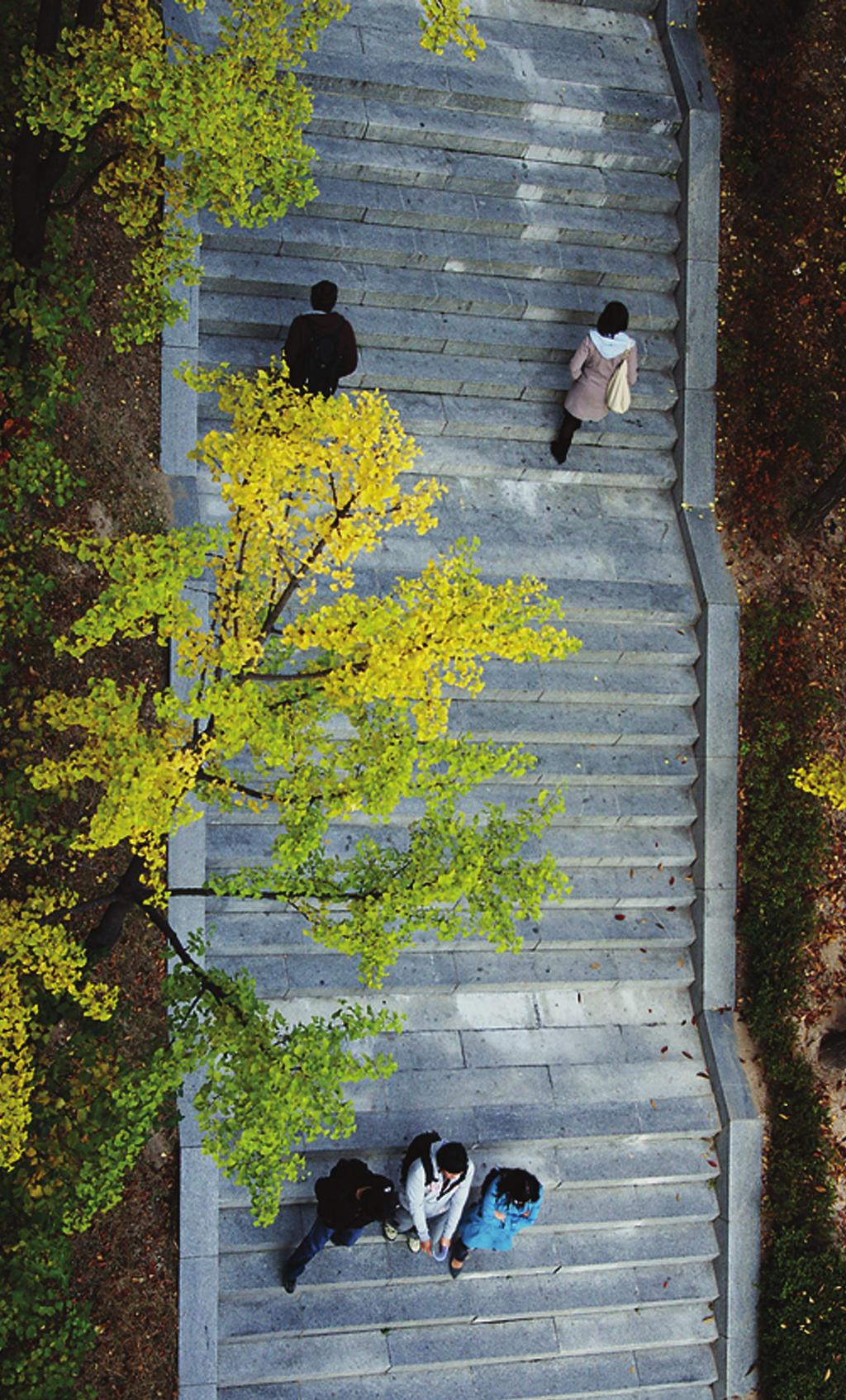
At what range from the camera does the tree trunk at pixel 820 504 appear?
13930mm

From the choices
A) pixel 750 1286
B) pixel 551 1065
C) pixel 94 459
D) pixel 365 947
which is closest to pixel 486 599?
pixel 365 947

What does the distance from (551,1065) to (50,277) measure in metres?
7.96

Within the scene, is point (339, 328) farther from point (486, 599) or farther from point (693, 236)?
point (693, 236)

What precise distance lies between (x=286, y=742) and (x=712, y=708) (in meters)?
5.99

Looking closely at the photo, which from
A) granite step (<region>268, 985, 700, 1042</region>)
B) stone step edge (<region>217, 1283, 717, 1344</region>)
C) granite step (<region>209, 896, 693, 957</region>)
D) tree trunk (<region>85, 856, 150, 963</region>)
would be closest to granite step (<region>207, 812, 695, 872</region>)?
granite step (<region>209, 896, 693, 957</region>)

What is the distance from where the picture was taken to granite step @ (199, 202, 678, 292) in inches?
500

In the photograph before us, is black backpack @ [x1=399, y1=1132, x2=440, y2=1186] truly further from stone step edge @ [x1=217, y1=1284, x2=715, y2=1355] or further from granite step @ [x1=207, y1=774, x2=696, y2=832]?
granite step @ [x1=207, y1=774, x2=696, y2=832]

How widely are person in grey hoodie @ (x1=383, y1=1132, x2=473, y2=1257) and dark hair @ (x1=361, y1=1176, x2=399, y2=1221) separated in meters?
0.39

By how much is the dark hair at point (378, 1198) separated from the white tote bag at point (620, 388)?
22.7 feet

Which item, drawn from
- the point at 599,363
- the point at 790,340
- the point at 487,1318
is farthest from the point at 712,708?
the point at 487,1318

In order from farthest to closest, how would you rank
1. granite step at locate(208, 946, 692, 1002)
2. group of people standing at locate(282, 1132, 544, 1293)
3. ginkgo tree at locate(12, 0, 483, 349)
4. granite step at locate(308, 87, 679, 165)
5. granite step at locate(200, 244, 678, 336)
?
1. granite step at locate(308, 87, 679, 165)
2. granite step at locate(200, 244, 678, 336)
3. granite step at locate(208, 946, 692, 1002)
4. group of people standing at locate(282, 1132, 544, 1293)
5. ginkgo tree at locate(12, 0, 483, 349)

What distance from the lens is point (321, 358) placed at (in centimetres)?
A: 1139

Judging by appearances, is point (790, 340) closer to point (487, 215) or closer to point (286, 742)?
point (487, 215)

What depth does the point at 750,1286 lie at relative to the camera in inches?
513
